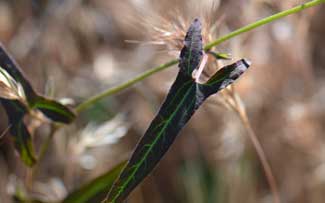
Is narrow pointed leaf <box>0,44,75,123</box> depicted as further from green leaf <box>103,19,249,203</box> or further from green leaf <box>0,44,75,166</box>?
green leaf <box>103,19,249,203</box>

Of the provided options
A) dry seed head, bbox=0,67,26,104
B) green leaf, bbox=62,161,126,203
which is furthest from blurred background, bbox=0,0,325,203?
dry seed head, bbox=0,67,26,104

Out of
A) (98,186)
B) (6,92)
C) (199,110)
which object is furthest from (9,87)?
(199,110)

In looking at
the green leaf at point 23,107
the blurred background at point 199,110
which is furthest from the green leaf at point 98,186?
the blurred background at point 199,110

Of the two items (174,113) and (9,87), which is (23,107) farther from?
(174,113)

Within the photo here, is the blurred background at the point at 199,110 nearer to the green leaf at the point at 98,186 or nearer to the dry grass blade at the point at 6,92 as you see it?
the green leaf at the point at 98,186

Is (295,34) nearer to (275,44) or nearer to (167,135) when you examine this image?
(275,44)
